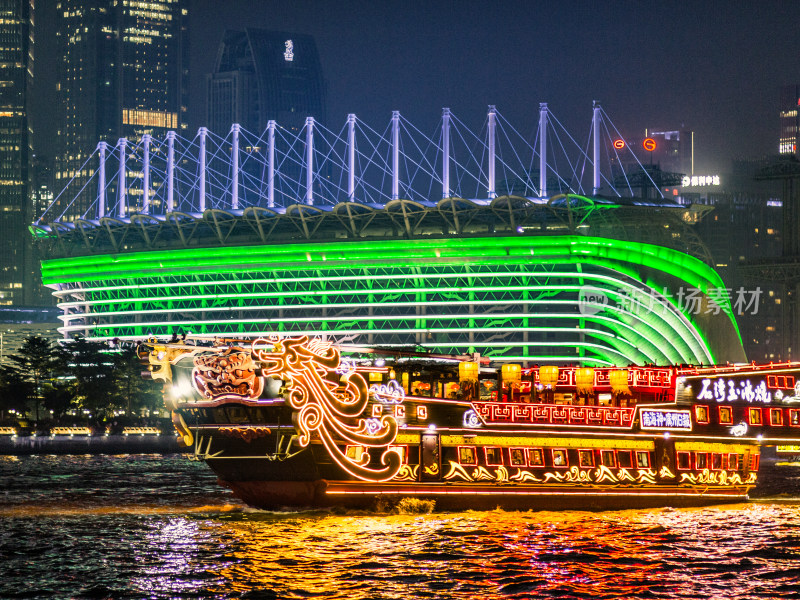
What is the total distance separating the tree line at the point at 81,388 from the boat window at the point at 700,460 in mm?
85579

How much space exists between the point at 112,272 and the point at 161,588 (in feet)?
466

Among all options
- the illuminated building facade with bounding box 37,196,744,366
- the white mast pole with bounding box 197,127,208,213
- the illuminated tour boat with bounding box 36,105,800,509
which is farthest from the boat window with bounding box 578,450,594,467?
the white mast pole with bounding box 197,127,208,213

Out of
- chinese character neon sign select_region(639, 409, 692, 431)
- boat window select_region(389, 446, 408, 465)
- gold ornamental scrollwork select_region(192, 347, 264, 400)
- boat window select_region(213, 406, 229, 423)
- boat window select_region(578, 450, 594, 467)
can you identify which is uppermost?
gold ornamental scrollwork select_region(192, 347, 264, 400)

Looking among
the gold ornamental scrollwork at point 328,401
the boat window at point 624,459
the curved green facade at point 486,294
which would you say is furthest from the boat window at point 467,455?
the curved green facade at point 486,294

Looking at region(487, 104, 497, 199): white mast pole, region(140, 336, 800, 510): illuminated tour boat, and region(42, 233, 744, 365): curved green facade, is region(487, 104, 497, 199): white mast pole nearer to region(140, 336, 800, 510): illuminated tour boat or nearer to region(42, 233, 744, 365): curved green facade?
region(42, 233, 744, 365): curved green facade

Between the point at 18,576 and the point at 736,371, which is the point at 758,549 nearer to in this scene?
the point at 736,371

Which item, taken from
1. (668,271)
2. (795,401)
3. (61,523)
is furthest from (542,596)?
(668,271)

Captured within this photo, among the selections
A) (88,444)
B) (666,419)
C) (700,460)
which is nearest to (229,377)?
(666,419)

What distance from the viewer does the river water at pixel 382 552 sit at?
3766 cm

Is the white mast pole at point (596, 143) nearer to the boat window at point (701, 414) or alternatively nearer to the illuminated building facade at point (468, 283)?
the illuminated building facade at point (468, 283)

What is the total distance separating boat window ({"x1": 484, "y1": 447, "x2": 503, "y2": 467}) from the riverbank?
58981mm

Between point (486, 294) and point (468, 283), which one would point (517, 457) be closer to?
point (486, 294)

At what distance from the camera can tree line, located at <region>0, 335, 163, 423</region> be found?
433ft

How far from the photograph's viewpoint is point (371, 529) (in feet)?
154
